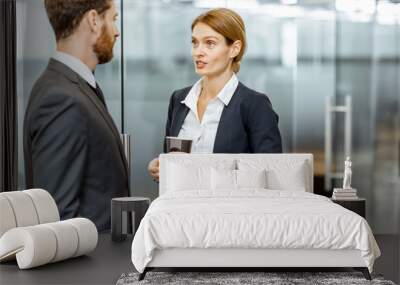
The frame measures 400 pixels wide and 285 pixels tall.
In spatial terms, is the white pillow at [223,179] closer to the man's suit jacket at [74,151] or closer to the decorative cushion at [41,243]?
the man's suit jacket at [74,151]

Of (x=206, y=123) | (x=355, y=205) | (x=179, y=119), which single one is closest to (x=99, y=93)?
(x=179, y=119)

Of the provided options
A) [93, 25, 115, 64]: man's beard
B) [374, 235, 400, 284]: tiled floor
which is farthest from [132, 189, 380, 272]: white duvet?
[93, 25, 115, 64]: man's beard

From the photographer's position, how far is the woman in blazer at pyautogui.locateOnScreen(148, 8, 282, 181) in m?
6.92

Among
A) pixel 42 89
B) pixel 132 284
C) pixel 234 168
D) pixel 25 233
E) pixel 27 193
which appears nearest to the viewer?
pixel 132 284

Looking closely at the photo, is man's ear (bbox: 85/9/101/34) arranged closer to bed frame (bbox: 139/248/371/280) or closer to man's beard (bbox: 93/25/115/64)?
man's beard (bbox: 93/25/115/64)

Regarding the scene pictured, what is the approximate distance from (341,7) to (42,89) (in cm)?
280

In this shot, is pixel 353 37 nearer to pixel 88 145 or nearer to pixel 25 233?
pixel 88 145

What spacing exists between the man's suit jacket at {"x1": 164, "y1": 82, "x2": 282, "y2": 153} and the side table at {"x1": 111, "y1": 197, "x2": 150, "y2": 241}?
100cm

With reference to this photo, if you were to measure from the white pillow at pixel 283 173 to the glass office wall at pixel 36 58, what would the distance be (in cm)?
143

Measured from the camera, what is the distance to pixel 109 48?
23.9 feet

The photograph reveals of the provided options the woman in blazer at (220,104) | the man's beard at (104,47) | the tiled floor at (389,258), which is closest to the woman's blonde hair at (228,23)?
the woman in blazer at (220,104)

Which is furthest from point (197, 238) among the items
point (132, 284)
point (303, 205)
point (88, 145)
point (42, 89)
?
point (42, 89)

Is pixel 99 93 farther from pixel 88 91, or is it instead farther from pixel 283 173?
pixel 283 173

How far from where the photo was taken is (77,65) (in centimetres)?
714
